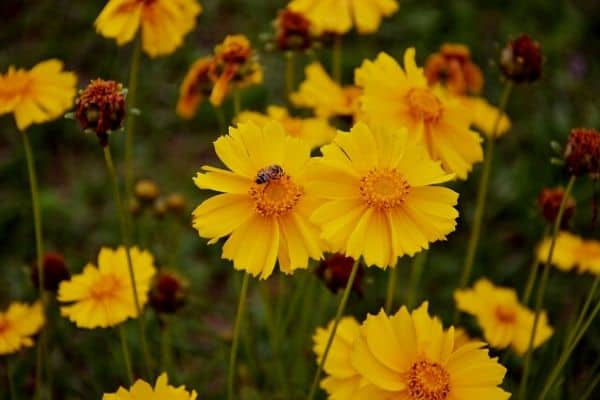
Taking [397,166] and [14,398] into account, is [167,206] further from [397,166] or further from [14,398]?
[397,166]

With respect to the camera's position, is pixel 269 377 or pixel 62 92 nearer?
pixel 62 92

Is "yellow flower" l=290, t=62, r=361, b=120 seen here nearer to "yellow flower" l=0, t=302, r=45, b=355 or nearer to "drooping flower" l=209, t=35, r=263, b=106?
"drooping flower" l=209, t=35, r=263, b=106

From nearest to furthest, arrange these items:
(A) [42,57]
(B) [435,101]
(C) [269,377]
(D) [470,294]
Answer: (B) [435,101] < (D) [470,294] < (C) [269,377] < (A) [42,57]

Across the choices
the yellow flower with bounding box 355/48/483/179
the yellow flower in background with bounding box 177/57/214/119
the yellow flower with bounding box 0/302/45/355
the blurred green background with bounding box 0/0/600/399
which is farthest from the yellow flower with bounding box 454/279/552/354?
the yellow flower with bounding box 0/302/45/355

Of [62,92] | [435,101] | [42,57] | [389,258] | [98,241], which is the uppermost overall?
[42,57]

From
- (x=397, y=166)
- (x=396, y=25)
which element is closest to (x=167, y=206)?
(x=397, y=166)

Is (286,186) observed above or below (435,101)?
below

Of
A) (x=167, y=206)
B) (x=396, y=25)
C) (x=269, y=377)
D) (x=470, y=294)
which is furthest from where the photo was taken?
(x=396, y=25)
